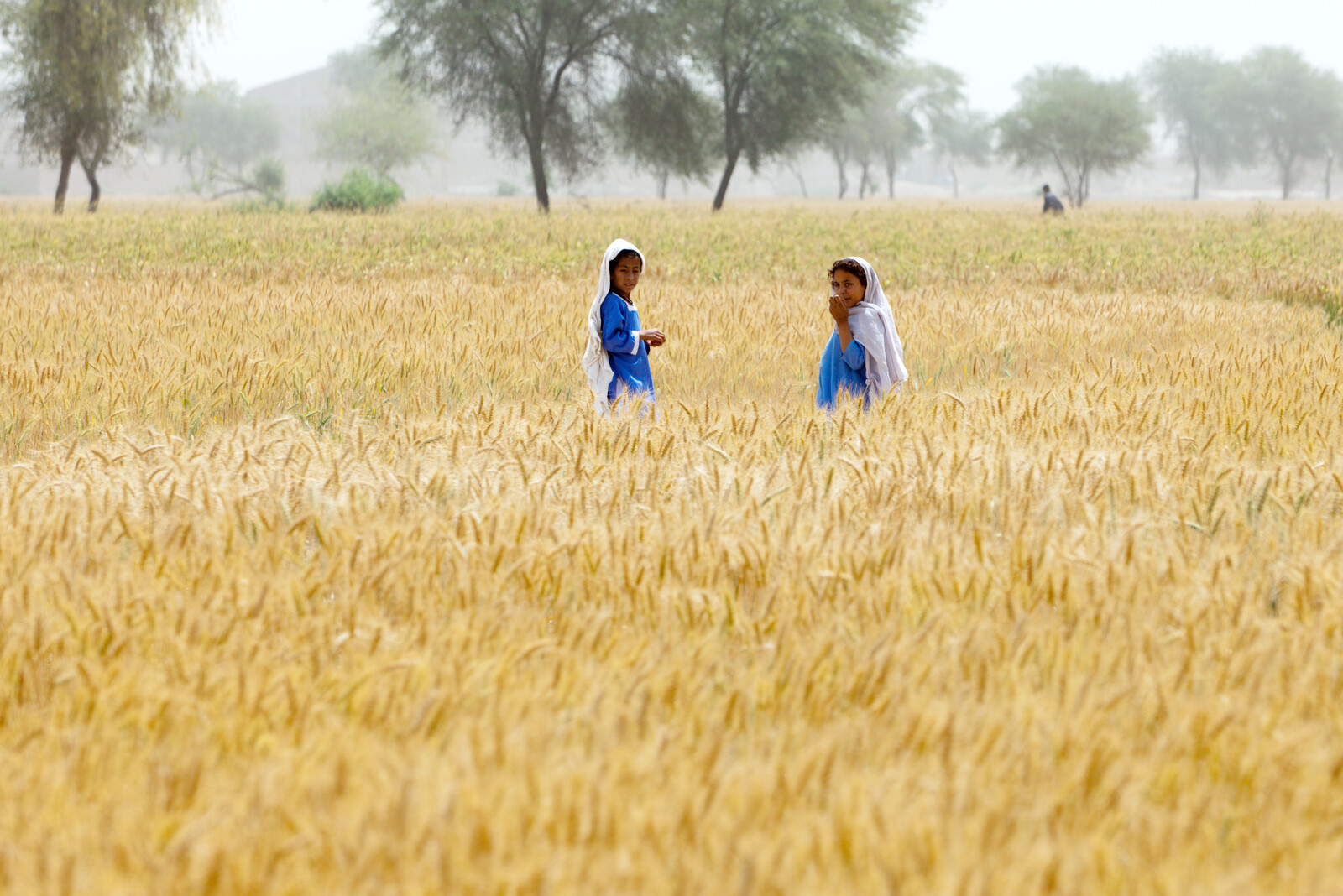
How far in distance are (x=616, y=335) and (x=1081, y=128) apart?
6721cm

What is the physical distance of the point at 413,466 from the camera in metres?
3.54

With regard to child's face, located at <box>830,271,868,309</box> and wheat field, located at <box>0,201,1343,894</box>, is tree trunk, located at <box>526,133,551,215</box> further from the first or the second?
wheat field, located at <box>0,201,1343,894</box>

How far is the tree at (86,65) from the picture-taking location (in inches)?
1150

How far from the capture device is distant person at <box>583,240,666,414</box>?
20.1 ft

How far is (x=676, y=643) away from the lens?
2291 mm

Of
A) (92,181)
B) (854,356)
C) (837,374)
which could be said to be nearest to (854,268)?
(854,356)

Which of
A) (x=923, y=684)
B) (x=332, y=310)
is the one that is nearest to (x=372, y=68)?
(x=332, y=310)

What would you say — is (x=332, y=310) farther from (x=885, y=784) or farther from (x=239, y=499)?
(x=885, y=784)

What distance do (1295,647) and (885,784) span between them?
1044mm

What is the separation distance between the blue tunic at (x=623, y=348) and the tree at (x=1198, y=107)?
102 metres

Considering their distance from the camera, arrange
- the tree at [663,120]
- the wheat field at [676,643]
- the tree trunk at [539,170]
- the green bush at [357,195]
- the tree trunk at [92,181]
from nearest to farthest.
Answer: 1. the wheat field at [676,643]
2. the tree trunk at [92,181]
3. the green bush at [357,195]
4. the tree trunk at [539,170]
5. the tree at [663,120]

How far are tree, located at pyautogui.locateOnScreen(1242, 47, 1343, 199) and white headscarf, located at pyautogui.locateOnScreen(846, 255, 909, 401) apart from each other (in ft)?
324

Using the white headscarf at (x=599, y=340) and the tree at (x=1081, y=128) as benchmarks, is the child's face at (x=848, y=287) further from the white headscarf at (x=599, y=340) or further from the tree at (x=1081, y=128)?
the tree at (x=1081, y=128)

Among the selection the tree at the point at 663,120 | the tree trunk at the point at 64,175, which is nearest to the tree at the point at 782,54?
the tree at the point at 663,120
